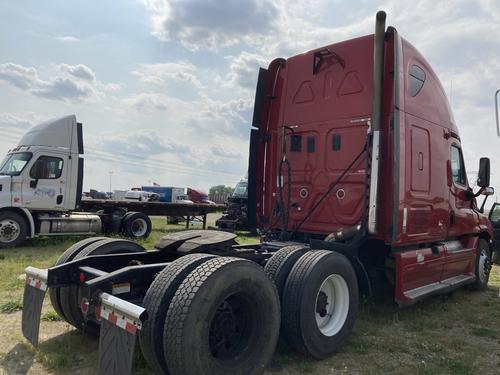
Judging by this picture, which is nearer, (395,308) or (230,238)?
(230,238)

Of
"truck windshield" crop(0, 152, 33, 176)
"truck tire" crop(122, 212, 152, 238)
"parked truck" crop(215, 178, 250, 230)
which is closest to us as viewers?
"truck windshield" crop(0, 152, 33, 176)

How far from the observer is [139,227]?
13.2 m

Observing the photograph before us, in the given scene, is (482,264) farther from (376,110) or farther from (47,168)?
(47,168)

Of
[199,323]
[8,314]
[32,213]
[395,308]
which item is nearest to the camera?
[199,323]

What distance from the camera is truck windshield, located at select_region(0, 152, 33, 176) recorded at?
36.0ft

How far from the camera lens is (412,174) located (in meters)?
5.13

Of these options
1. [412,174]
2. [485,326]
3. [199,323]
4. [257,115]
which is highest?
[257,115]

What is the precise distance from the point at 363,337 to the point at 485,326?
73.5 inches

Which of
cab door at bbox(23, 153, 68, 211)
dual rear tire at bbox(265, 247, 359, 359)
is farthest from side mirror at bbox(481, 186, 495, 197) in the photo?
cab door at bbox(23, 153, 68, 211)

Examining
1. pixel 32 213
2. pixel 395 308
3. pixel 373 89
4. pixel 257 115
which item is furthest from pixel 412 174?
pixel 32 213

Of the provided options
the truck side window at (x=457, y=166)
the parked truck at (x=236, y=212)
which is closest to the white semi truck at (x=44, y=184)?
the parked truck at (x=236, y=212)

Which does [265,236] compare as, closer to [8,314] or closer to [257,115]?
[257,115]

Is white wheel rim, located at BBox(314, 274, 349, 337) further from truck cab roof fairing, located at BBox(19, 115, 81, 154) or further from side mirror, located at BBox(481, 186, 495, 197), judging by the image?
truck cab roof fairing, located at BBox(19, 115, 81, 154)

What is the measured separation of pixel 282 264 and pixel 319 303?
532 millimetres
